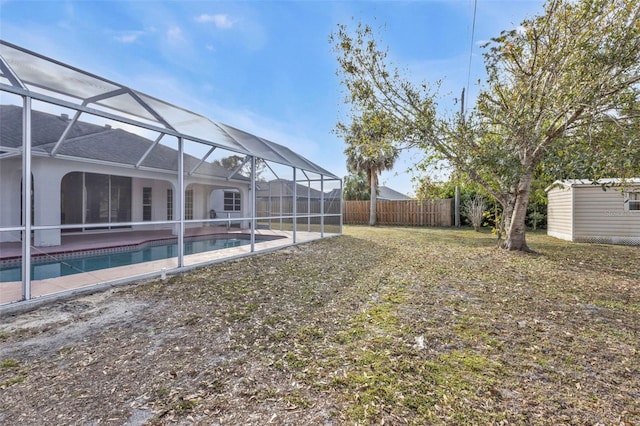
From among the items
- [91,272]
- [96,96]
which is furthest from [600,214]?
[91,272]

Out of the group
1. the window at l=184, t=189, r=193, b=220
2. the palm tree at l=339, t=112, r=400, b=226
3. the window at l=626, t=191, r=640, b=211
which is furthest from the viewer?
the window at l=184, t=189, r=193, b=220

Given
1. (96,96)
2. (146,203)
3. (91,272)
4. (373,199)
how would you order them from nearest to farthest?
(96,96)
(91,272)
(146,203)
(373,199)

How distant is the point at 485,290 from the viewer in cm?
469

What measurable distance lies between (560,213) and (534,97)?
24.2 feet

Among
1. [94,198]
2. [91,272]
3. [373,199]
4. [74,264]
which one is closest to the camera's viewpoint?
[91,272]

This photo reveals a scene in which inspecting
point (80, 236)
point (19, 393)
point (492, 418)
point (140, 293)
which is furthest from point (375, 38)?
point (80, 236)

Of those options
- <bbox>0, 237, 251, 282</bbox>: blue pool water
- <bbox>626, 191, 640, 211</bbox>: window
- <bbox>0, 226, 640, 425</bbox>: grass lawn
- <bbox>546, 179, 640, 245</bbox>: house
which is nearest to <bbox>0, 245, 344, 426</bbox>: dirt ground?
<bbox>0, 226, 640, 425</bbox>: grass lawn

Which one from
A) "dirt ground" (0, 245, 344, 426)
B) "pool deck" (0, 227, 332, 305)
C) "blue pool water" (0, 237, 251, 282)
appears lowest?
"dirt ground" (0, 245, 344, 426)

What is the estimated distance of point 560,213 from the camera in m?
11.7

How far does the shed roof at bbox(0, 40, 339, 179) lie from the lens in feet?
13.0

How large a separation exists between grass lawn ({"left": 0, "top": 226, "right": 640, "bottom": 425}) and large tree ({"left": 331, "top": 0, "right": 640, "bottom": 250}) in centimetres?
289

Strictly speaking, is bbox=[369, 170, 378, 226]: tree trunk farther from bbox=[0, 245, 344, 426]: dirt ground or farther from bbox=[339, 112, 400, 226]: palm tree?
bbox=[0, 245, 344, 426]: dirt ground

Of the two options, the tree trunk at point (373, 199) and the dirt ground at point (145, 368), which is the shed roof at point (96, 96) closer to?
the dirt ground at point (145, 368)

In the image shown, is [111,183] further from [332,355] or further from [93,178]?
[332,355]
